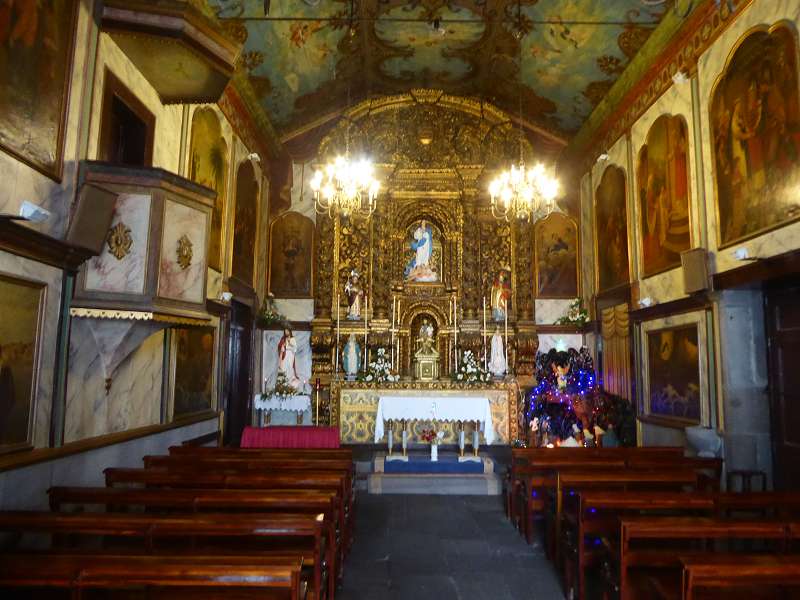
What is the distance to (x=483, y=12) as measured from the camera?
10438mm

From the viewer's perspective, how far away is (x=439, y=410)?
1014 cm

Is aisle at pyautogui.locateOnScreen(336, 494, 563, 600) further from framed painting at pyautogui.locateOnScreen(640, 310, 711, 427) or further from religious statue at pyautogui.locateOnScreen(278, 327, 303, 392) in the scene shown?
religious statue at pyautogui.locateOnScreen(278, 327, 303, 392)

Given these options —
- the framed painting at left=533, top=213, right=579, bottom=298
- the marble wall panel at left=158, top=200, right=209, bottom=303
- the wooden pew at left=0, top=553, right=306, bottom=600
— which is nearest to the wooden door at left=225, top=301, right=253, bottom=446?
the marble wall panel at left=158, top=200, right=209, bottom=303

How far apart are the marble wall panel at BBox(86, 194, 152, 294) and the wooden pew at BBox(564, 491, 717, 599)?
4.51 meters

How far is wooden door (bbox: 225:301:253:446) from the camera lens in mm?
11078

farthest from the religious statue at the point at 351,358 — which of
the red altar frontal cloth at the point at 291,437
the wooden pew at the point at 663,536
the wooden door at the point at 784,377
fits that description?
the wooden pew at the point at 663,536

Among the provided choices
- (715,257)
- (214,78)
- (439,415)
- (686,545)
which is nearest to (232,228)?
(214,78)

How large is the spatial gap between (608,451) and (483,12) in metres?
7.98

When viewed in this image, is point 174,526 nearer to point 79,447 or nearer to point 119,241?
point 79,447

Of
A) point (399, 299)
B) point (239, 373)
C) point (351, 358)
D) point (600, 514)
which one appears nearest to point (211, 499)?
point (600, 514)

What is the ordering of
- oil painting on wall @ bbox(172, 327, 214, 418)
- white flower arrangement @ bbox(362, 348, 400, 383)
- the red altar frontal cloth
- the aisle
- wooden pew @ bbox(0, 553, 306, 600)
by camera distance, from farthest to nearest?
white flower arrangement @ bbox(362, 348, 400, 383), the red altar frontal cloth, oil painting on wall @ bbox(172, 327, 214, 418), the aisle, wooden pew @ bbox(0, 553, 306, 600)

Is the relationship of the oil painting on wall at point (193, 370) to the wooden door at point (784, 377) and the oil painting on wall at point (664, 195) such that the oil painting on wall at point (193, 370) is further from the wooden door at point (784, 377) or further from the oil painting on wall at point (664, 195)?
the wooden door at point (784, 377)

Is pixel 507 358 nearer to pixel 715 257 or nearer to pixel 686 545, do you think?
pixel 715 257

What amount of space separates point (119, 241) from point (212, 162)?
4.36m
